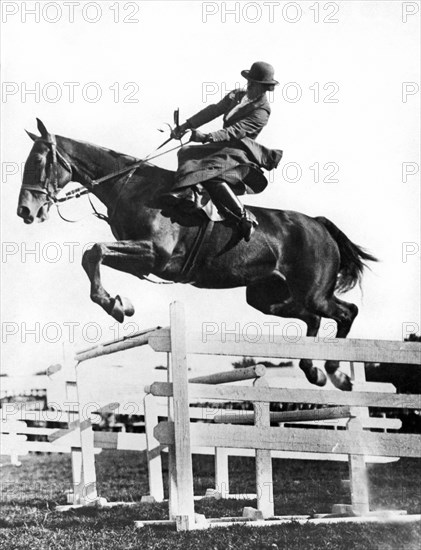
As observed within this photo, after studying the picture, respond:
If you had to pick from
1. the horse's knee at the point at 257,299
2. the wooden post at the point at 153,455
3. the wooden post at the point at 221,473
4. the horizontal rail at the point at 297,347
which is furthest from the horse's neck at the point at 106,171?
the wooden post at the point at 221,473

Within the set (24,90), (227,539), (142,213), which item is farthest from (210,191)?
(227,539)

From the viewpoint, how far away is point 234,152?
7.01 m

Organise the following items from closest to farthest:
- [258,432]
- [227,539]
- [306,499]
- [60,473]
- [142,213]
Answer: [227,539], [258,432], [142,213], [306,499], [60,473]

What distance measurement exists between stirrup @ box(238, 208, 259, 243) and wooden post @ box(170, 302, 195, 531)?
1.40 metres

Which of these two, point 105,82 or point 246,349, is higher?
point 105,82

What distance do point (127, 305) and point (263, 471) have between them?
5.30 ft

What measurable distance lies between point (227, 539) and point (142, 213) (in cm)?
265

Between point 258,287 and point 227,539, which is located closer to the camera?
point 227,539

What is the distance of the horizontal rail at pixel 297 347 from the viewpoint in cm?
576

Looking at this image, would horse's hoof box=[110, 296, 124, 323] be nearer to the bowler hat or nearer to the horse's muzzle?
the horse's muzzle

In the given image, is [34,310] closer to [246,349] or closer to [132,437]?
[132,437]

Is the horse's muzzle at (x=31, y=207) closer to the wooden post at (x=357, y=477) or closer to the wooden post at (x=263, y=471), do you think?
the wooden post at (x=263, y=471)

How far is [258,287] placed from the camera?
7320 mm

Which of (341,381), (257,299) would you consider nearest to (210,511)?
(341,381)
